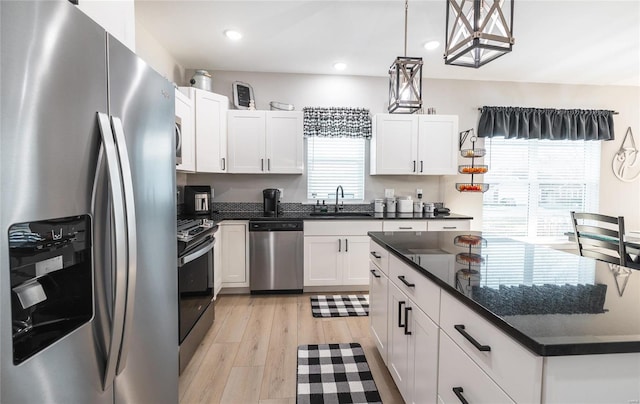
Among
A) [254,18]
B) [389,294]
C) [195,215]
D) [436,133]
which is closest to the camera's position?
[389,294]

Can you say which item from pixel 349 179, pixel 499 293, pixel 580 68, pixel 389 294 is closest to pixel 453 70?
pixel 580 68

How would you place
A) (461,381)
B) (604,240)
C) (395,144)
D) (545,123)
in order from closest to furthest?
(461,381), (604,240), (395,144), (545,123)

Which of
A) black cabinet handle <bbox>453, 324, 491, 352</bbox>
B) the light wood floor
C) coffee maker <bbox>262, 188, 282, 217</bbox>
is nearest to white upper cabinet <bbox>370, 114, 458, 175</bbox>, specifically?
coffee maker <bbox>262, 188, 282, 217</bbox>

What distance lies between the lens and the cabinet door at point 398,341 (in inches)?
63.9

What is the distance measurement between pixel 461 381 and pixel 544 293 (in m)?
0.42

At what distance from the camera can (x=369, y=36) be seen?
10.0 feet

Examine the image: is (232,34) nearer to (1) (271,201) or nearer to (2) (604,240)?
(1) (271,201)

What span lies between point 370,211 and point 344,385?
→ 253cm

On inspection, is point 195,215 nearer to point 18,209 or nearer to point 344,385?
point 344,385

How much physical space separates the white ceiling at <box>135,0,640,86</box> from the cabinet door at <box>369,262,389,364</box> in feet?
7.11

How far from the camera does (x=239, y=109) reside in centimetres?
382

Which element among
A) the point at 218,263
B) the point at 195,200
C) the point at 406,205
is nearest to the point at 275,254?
the point at 218,263

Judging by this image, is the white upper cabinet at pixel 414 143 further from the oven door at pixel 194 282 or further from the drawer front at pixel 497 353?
the drawer front at pixel 497 353

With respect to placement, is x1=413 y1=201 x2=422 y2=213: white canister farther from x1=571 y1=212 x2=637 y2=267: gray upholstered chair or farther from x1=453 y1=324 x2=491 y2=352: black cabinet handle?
x1=453 y1=324 x2=491 y2=352: black cabinet handle
